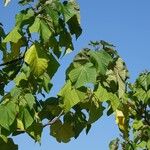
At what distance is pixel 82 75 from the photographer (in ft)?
15.8

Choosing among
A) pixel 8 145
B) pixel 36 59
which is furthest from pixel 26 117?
pixel 36 59

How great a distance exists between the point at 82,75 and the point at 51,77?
1.97ft

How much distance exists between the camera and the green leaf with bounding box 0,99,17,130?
4.65 m

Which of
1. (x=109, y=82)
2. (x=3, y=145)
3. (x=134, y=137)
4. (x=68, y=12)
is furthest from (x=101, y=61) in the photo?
(x=134, y=137)

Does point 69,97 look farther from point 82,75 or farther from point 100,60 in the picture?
point 100,60

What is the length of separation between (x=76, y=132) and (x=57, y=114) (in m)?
0.28

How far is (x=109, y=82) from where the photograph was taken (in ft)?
16.1

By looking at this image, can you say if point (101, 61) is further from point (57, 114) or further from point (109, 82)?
point (57, 114)

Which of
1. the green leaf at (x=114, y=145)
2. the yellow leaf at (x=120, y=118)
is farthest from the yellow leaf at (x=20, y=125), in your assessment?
the green leaf at (x=114, y=145)

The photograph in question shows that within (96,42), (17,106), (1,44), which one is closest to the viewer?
(17,106)

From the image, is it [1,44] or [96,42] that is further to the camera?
[1,44]

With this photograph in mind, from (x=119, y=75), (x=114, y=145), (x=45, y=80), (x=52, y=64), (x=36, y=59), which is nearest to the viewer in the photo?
(x=119, y=75)

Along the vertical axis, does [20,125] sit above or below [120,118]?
below

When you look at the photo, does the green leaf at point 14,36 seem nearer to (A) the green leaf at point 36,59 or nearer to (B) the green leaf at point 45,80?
(A) the green leaf at point 36,59
